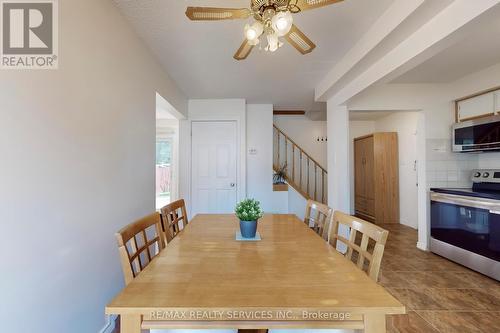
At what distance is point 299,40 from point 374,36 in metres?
0.93

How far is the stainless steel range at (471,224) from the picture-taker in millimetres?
2583

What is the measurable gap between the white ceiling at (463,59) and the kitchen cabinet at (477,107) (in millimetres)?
352

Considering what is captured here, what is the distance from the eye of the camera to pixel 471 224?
2826 mm

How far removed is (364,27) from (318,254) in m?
1.98

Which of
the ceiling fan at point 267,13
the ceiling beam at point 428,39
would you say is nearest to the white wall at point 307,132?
the ceiling beam at point 428,39

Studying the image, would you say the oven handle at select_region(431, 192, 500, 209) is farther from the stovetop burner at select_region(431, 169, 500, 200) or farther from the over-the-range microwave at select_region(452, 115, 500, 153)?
the over-the-range microwave at select_region(452, 115, 500, 153)

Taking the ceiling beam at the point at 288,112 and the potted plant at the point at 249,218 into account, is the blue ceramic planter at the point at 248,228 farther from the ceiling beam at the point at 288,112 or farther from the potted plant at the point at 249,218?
the ceiling beam at the point at 288,112

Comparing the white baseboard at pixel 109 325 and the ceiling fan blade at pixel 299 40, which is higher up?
the ceiling fan blade at pixel 299 40

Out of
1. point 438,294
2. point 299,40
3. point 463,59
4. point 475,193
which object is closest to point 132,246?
point 299,40

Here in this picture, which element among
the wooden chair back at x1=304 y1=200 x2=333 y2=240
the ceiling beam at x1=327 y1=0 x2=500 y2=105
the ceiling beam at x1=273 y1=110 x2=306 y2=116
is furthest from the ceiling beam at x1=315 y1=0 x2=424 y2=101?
the ceiling beam at x1=273 y1=110 x2=306 y2=116

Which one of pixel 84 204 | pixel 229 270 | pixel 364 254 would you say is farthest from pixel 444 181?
pixel 84 204

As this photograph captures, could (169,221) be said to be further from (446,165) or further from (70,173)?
(446,165)

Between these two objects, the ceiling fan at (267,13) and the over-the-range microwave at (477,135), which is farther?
the over-the-range microwave at (477,135)

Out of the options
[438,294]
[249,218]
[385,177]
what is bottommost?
[438,294]
